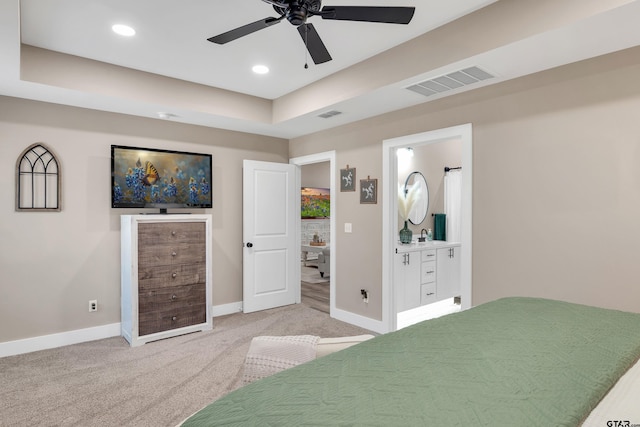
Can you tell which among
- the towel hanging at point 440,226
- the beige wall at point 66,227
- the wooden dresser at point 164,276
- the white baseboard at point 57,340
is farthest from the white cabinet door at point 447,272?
the white baseboard at point 57,340

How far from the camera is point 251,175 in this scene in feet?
15.3

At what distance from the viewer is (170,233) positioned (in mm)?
3738

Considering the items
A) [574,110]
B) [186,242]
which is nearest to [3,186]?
[186,242]

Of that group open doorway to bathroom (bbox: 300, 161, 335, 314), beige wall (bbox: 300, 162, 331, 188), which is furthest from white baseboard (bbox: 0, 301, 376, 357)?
beige wall (bbox: 300, 162, 331, 188)

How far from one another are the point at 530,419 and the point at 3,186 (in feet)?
14.0

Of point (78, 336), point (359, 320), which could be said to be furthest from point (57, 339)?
point (359, 320)

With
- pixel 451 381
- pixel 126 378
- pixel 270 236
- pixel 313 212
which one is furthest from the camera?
pixel 313 212

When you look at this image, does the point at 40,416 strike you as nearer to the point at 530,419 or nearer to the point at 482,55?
the point at 530,419

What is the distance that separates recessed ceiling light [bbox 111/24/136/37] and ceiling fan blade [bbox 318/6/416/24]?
5.36 ft

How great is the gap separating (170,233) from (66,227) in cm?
100

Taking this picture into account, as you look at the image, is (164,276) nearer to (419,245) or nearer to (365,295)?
(365,295)

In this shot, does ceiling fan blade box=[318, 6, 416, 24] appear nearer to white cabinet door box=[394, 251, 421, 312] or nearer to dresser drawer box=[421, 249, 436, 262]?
white cabinet door box=[394, 251, 421, 312]

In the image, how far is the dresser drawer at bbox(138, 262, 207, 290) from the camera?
3.57m

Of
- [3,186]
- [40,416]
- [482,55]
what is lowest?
[40,416]
